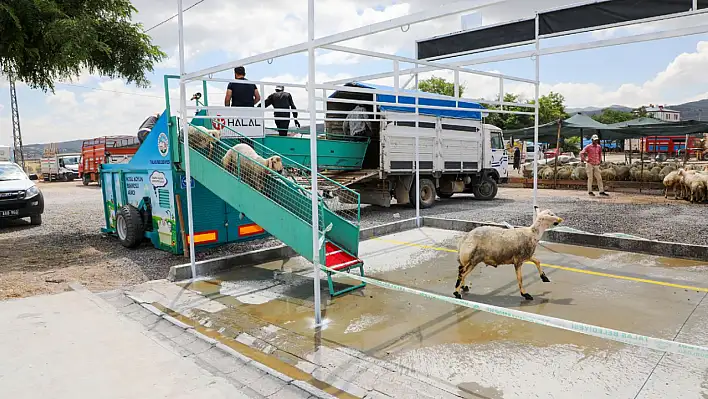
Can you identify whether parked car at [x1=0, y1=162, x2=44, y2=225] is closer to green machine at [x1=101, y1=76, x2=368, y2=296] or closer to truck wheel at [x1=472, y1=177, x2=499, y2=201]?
green machine at [x1=101, y1=76, x2=368, y2=296]

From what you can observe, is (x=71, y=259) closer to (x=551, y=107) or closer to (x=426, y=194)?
(x=426, y=194)

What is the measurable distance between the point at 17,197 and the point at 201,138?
7.63 meters

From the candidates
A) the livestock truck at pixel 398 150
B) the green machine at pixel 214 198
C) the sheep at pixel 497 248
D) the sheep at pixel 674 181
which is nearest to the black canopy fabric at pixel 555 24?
the livestock truck at pixel 398 150

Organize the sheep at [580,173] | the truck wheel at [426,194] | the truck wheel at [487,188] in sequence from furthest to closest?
the sheep at [580,173] → the truck wheel at [487,188] → the truck wheel at [426,194]

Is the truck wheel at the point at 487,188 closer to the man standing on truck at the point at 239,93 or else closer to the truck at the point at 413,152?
the truck at the point at 413,152

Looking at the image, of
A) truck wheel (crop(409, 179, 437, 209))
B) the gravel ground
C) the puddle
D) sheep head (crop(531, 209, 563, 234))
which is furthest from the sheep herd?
sheep head (crop(531, 209, 563, 234))

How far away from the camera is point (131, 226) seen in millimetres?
8172

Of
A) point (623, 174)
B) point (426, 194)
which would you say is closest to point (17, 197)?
point (426, 194)

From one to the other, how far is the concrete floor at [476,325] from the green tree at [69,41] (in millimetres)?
5502

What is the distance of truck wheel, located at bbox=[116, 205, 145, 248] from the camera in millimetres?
8188

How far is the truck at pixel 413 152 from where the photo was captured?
12414 mm

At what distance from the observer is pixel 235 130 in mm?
7789

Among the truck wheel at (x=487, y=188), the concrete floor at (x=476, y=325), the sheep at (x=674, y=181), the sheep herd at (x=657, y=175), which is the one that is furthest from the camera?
the truck wheel at (x=487, y=188)

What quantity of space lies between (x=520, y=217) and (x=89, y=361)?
9.75 metres
